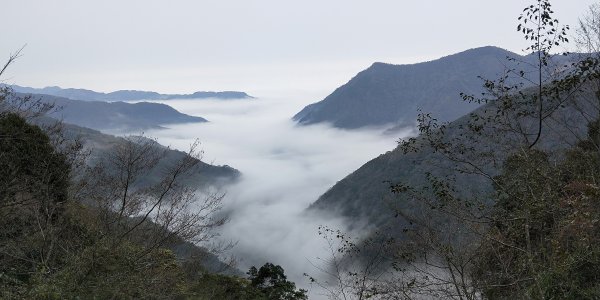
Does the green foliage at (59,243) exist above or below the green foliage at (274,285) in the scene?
above

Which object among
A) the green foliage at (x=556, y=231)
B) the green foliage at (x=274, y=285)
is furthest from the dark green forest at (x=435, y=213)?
the green foliage at (x=274, y=285)

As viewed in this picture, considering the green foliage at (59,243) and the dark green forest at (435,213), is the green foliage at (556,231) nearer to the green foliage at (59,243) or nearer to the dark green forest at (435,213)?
the dark green forest at (435,213)

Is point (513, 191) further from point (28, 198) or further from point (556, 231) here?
point (28, 198)

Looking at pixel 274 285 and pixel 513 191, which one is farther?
pixel 274 285

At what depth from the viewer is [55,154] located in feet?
59.3

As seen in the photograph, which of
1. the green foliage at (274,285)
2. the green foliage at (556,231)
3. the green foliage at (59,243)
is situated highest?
the green foliage at (556,231)

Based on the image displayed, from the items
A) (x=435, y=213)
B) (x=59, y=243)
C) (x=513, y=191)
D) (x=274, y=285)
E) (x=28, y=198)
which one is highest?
(x=513, y=191)

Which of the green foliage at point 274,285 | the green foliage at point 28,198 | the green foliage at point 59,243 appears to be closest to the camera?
the green foliage at point 59,243

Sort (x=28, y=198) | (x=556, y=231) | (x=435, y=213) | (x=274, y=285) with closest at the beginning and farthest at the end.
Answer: (x=556, y=231)
(x=435, y=213)
(x=28, y=198)
(x=274, y=285)

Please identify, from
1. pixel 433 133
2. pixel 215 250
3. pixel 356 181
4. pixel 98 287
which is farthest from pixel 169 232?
pixel 356 181

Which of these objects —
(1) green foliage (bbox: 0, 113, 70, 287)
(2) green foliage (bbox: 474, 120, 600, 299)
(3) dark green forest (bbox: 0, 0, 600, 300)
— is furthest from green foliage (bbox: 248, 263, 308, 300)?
(2) green foliage (bbox: 474, 120, 600, 299)

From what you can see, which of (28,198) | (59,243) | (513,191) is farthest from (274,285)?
(513,191)

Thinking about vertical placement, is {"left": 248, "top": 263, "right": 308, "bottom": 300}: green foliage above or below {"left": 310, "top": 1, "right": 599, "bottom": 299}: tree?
below

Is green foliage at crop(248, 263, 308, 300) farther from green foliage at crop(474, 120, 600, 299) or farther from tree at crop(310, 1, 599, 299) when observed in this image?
green foliage at crop(474, 120, 600, 299)
